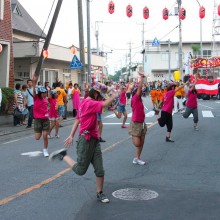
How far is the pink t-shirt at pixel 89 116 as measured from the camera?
5.86 metres

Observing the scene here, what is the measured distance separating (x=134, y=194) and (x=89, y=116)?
1408mm

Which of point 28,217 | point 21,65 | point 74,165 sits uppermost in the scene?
point 21,65

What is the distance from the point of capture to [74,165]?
20.0ft

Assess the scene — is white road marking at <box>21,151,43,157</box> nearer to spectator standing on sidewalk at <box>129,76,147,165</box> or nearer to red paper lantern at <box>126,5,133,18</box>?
spectator standing on sidewalk at <box>129,76,147,165</box>

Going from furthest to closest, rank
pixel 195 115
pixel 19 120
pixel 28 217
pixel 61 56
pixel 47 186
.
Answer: pixel 61 56 → pixel 19 120 → pixel 195 115 → pixel 47 186 → pixel 28 217

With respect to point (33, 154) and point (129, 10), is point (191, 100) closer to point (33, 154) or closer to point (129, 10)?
point (33, 154)

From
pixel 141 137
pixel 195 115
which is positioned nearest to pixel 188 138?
pixel 195 115

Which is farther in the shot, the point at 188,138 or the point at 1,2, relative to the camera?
the point at 1,2

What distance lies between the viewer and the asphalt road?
5426 mm

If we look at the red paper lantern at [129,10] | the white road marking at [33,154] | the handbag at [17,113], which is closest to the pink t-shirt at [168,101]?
the white road marking at [33,154]

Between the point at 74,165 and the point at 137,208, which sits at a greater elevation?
the point at 74,165

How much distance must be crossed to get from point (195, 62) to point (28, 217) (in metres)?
29.6

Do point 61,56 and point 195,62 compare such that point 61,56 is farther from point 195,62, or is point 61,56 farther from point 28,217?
point 28,217

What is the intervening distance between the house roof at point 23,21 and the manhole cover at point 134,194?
2431 cm
